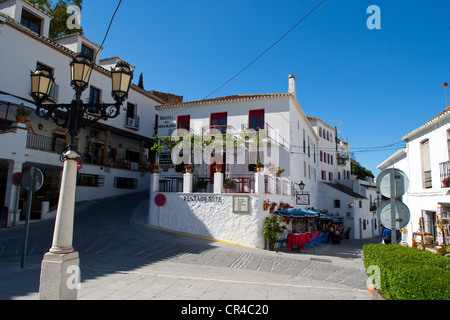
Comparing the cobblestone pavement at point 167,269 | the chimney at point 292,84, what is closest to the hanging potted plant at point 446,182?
the cobblestone pavement at point 167,269

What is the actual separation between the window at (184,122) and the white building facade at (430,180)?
13868 mm

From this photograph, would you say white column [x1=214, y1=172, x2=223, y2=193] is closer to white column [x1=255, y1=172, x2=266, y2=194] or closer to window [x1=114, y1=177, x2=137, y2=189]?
white column [x1=255, y1=172, x2=266, y2=194]

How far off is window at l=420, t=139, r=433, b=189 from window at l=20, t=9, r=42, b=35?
78.1 feet

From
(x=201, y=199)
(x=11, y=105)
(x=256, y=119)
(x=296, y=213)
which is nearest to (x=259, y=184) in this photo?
(x=296, y=213)

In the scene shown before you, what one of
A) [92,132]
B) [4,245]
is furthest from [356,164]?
[4,245]

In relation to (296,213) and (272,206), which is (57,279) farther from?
(296,213)

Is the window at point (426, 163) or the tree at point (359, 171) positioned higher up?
the tree at point (359, 171)

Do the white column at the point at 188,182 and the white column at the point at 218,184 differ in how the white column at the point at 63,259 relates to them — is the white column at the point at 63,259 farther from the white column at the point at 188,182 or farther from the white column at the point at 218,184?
the white column at the point at 188,182

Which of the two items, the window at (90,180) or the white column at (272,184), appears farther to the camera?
the window at (90,180)

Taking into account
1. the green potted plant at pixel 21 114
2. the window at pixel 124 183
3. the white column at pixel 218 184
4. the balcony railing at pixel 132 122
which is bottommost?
the white column at pixel 218 184

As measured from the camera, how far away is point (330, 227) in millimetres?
21953

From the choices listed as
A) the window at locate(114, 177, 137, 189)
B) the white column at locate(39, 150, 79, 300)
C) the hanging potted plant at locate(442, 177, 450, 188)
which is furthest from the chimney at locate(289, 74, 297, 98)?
the white column at locate(39, 150, 79, 300)

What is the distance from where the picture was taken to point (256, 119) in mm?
19688

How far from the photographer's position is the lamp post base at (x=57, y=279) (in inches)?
188
